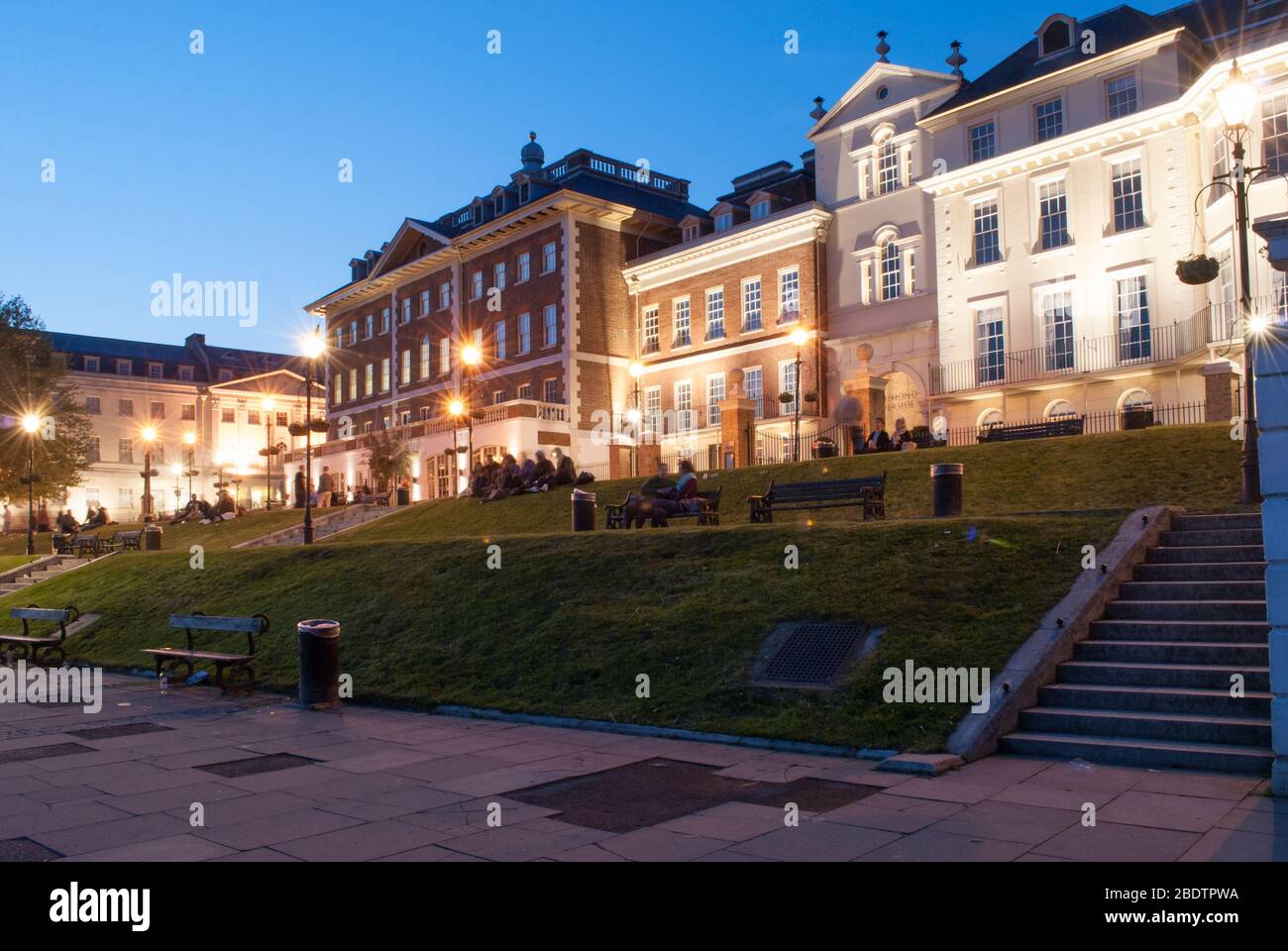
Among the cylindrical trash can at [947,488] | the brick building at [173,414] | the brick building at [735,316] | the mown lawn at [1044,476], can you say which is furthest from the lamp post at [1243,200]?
the brick building at [173,414]

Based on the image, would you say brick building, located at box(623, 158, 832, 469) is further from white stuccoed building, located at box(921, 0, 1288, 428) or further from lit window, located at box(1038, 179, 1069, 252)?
lit window, located at box(1038, 179, 1069, 252)

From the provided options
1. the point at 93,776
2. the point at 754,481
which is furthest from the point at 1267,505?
the point at 754,481

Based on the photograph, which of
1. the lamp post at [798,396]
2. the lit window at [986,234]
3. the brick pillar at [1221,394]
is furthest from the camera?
the lamp post at [798,396]

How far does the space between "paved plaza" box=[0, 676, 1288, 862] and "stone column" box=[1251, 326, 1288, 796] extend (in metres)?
0.76

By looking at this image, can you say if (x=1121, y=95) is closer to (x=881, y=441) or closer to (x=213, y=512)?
(x=881, y=441)

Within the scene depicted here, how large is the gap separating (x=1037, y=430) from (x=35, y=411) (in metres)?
44.6

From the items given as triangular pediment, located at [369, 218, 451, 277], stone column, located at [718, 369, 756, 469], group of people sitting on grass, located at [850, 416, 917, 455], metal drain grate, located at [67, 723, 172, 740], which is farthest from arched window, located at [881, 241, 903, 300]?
metal drain grate, located at [67, 723, 172, 740]

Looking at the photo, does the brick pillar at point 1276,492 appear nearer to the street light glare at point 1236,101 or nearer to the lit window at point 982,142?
the street light glare at point 1236,101

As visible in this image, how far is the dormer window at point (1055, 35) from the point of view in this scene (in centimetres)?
3281

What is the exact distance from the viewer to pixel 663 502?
19.6 metres

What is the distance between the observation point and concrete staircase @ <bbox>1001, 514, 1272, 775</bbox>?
7957 millimetres

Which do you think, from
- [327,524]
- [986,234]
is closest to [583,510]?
[327,524]

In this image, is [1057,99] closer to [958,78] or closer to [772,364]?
[958,78]

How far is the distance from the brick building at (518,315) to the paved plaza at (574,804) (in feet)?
104
